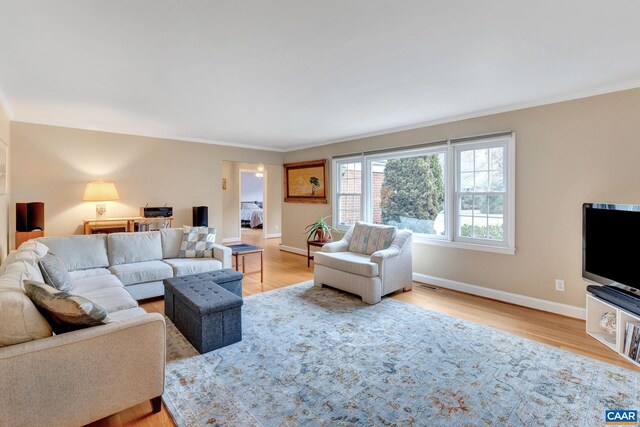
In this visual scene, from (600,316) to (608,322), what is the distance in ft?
0.27

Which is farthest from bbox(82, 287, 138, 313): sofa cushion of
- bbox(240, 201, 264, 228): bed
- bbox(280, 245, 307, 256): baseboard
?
bbox(240, 201, 264, 228): bed

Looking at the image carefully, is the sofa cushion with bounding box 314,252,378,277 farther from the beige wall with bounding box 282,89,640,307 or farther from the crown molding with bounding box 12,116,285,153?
the crown molding with bounding box 12,116,285,153

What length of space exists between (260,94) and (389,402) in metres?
3.02

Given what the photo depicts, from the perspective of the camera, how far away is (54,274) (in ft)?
7.95

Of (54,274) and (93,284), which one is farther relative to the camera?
(93,284)

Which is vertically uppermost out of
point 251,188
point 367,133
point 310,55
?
point 367,133

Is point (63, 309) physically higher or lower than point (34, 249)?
lower

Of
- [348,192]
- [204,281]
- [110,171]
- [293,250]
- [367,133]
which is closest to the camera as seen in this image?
[204,281]

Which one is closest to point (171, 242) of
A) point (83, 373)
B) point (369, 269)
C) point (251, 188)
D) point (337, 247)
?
point (337, 247)

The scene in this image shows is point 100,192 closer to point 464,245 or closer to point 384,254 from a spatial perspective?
point 384,254

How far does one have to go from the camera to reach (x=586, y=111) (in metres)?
3.18

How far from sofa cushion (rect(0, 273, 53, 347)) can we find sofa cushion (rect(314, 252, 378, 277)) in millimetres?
2884

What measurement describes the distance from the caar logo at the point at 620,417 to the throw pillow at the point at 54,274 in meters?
3.80

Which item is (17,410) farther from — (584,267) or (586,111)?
(586,111)
